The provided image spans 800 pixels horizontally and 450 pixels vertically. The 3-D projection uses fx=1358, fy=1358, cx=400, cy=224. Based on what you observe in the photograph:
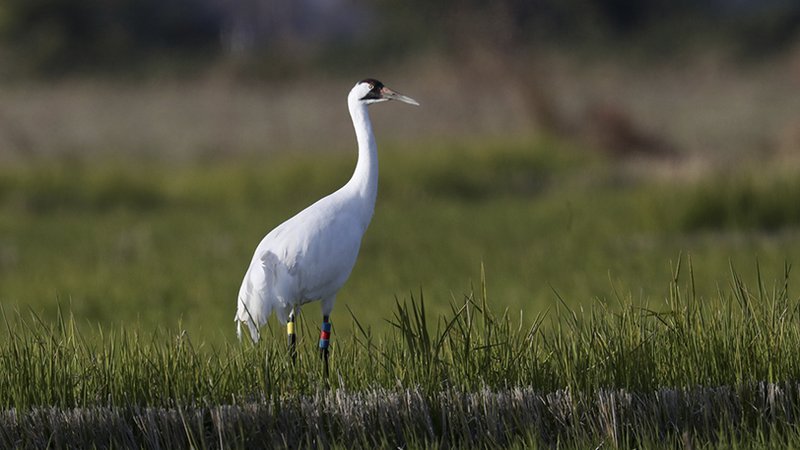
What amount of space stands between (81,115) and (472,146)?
8.07 m

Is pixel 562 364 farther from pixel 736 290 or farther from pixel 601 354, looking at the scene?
pixel 736 290

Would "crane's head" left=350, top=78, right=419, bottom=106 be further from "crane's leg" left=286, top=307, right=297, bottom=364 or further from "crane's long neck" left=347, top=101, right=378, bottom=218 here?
"crane's leg" left=286, top=307, right=297, bottom=364

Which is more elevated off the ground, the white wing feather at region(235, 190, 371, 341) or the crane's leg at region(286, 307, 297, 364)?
the white wing feather at region(235, 190, 371, 341)

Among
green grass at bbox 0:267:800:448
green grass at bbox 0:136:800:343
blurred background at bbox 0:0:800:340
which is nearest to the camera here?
green grass at bbox 0:267:800:448

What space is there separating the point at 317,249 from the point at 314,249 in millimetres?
15

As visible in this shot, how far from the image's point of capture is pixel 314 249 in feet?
14.5

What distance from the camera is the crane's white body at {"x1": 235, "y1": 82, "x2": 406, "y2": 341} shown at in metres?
4.42

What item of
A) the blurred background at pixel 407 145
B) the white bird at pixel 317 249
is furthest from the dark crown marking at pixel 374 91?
the blurred background at pixel 407 145

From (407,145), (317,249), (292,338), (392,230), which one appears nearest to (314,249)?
(317,249)

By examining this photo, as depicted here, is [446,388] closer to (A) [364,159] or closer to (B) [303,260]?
(B) [303,260]

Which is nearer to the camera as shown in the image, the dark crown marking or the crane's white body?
the crane's white body

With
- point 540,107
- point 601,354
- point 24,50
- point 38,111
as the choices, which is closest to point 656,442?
point 601,354

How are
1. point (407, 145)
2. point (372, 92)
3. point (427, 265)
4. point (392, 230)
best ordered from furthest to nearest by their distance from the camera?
point (407, 145) → point (392, 230) → point (427, 265) → point (372, 92)

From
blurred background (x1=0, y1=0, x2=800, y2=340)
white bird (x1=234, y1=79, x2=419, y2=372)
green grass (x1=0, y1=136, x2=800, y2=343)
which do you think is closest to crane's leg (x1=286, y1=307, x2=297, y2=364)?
white bird (x1=234, y1=79, x2=419, y2=372)
